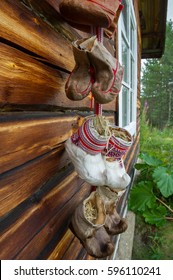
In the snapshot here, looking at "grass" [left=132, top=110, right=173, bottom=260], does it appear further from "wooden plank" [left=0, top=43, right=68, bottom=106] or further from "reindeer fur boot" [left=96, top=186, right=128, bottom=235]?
"wooden plank" [left=0, top=43, right=68, bottom=106]

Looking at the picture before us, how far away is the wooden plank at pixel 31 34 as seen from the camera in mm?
603

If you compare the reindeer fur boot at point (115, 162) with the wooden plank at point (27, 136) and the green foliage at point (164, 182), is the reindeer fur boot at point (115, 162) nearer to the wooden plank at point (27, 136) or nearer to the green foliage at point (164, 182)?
the wooden plank at point (27, 136)

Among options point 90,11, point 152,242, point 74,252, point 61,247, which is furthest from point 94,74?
point 152,242

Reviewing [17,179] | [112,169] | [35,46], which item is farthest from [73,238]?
[35,46]

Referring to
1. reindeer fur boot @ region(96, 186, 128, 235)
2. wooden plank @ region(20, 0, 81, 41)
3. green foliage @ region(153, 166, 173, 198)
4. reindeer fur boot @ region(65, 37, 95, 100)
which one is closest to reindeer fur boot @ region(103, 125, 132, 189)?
reindeer fur boot @ region(96, 186, 128, 235)

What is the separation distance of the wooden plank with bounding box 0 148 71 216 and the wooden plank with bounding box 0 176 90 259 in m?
0.06

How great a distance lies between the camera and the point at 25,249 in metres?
0.72

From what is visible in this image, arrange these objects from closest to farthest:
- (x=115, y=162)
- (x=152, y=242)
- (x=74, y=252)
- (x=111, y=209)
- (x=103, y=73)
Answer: (x=103, y=73), (x=115, y=162), (x=111, y=209), (x=74, y=252), (x=152, y=242)

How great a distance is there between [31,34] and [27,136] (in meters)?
0.28

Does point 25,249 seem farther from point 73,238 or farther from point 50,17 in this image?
point 50,17

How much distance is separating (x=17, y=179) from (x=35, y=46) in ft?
1.24

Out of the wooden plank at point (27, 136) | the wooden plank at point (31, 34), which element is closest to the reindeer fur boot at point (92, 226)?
the wooden plank at point (27, 136)

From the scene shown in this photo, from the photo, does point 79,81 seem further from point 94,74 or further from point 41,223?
point 41,223

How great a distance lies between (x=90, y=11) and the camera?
0.76 meters
